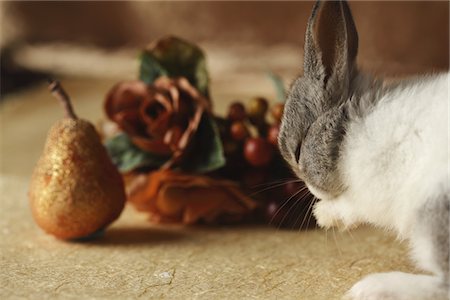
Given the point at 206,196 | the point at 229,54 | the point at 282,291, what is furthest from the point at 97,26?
the point at 282,291

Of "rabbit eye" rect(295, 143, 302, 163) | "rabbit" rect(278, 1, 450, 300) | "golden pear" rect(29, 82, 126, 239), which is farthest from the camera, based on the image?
"golden pear" rect(29, 82, 126, 239)

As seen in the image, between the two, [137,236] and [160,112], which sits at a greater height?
[160,112]

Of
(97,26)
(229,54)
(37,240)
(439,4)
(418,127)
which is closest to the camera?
(418,127)

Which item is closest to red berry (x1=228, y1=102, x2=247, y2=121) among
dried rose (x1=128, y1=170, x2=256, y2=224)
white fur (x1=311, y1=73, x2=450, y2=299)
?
dried rose (x1=128, y1=170, x2=256, y2=224)

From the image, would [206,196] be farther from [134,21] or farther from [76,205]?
[134,21]

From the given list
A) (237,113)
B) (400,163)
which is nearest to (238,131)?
(237,113)

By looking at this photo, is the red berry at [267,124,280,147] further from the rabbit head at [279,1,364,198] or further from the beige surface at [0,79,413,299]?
the rabbit head at [279,1,364,198]

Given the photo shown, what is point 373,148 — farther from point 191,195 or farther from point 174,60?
point 174,60
